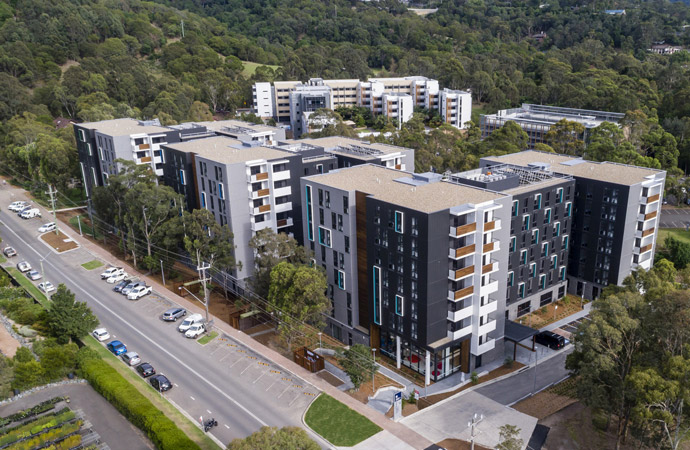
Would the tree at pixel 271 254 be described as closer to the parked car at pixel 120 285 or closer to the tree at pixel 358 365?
the tree at pixel 358 365

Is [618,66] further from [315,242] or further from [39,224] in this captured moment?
[39,224]

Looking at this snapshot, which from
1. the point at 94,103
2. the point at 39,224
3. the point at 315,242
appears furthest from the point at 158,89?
the point at 315,242

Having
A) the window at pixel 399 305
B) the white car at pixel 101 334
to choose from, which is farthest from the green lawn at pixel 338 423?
the white car at pixel 101 334

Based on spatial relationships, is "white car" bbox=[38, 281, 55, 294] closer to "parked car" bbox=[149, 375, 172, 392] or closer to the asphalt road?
the asphalt road

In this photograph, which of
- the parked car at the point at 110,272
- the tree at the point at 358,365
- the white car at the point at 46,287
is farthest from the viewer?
the parked car at the point at 110,272

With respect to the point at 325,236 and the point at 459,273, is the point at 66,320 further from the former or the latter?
the point at 459,273

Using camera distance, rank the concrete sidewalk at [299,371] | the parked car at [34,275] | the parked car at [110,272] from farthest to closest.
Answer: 1. the parked car at [110,272]
2. the parked car at [34,275]
3. the concrete sidewalk at [299,371]
